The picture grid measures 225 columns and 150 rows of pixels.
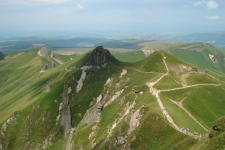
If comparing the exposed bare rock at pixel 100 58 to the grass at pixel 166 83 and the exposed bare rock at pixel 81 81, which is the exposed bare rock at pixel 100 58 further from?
the grass at pixel 166 83

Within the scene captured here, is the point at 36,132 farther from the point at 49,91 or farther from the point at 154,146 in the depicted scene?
the point at 154,146

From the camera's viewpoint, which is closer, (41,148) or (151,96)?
(151,96)

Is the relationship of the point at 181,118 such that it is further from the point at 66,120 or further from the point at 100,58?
the point at 100,58

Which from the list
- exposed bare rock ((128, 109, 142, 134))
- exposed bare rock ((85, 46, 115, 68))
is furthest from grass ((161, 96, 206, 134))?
exposed bare rock ((85, 46, 115, 68))

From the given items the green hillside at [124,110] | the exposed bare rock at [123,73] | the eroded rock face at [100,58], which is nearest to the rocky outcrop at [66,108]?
the green hillside at [124,110]

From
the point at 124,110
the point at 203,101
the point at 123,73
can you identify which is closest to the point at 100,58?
the point at 123,73

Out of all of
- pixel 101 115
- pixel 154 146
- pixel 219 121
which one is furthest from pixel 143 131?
pixel 101 115

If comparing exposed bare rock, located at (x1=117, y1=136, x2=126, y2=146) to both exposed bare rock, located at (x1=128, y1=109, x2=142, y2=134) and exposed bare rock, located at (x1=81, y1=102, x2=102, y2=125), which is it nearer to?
exposed bare rock, located at (x1=128, y1=109, x2=142, y2=134)
